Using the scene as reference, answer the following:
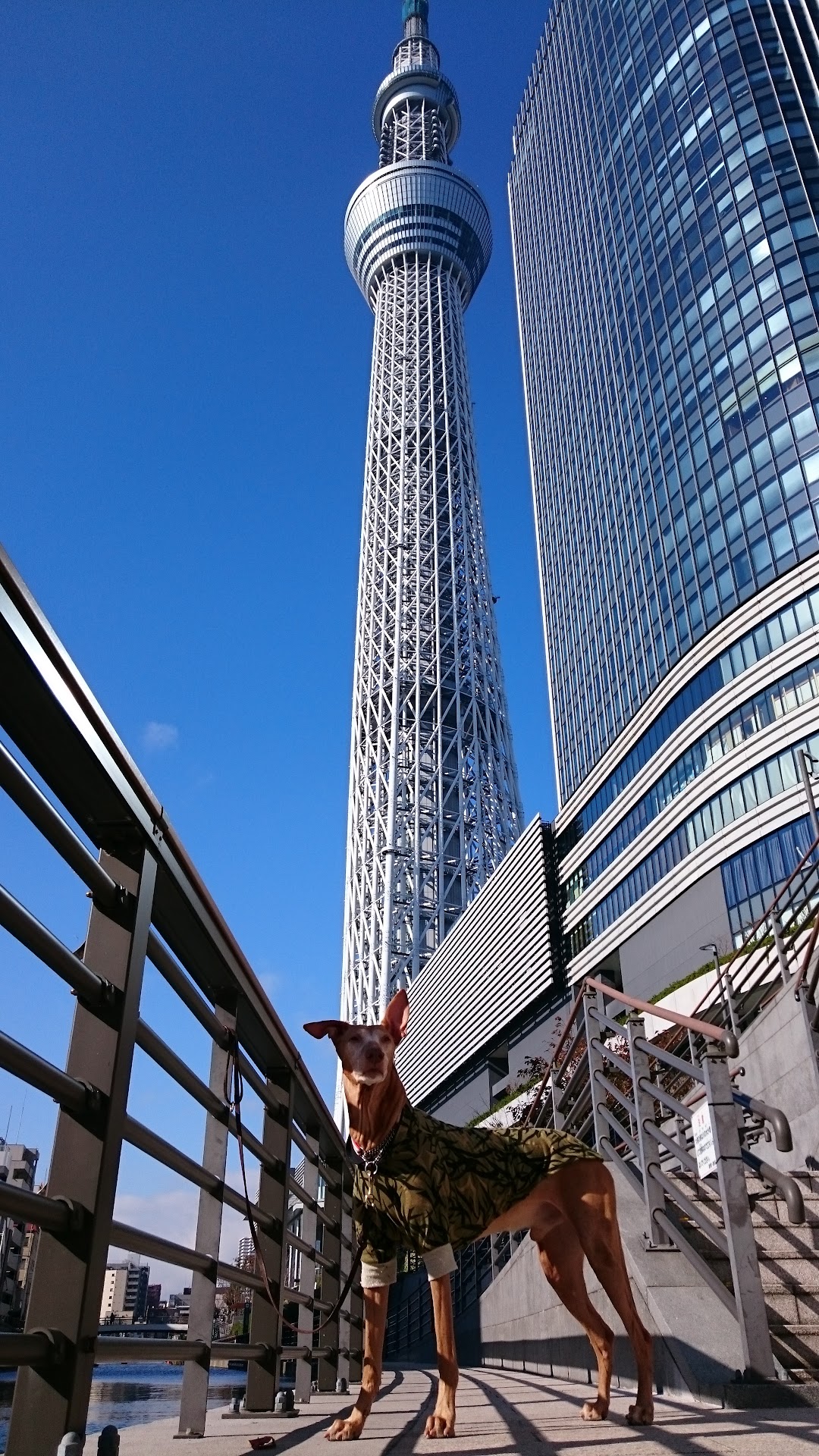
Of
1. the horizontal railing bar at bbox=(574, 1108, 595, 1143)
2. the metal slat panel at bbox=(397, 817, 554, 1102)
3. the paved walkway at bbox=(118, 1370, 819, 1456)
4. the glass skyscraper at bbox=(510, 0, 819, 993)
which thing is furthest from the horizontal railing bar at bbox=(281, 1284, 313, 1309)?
the metal slat panel at bbox=(397, 817, 554, 1102)

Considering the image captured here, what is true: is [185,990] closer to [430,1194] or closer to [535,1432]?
[430,1194]

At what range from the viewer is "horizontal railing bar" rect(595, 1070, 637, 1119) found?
5.02 metres

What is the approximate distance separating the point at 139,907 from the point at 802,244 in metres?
39.9

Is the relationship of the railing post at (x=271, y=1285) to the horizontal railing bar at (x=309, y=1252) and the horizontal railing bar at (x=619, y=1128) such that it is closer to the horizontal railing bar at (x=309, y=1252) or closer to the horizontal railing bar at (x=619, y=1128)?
the horizontal railing bar at (x=309, y=1252)

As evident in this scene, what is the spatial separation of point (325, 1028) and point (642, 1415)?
4.66ft

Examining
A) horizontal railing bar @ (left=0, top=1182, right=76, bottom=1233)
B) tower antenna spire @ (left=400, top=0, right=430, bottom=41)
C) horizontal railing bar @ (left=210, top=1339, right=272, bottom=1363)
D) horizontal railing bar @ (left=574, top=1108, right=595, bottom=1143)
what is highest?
tower antenna spire @ (left=400, top=0, right=430, bottom=41)

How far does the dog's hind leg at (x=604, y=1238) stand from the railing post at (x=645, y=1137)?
0.98 meters

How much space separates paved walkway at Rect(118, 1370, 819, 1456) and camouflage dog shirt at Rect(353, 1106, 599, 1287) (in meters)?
0.45

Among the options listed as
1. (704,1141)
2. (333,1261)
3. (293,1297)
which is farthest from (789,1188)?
(333,1261)

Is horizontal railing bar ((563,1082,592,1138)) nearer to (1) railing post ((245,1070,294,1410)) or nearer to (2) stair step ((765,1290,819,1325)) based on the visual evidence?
(2) stair step ((765,1290,819,1325))

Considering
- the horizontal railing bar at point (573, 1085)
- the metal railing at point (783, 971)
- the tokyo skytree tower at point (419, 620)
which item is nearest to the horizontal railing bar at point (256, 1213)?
the horizontal railing bar at point (573, 1085)

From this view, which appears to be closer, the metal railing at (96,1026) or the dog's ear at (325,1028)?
the metal railing at (96,1026)

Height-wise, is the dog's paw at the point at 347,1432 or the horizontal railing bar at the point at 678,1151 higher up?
the horizontal railing bar at the point at 678,1151

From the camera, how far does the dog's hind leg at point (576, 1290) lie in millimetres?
3260
